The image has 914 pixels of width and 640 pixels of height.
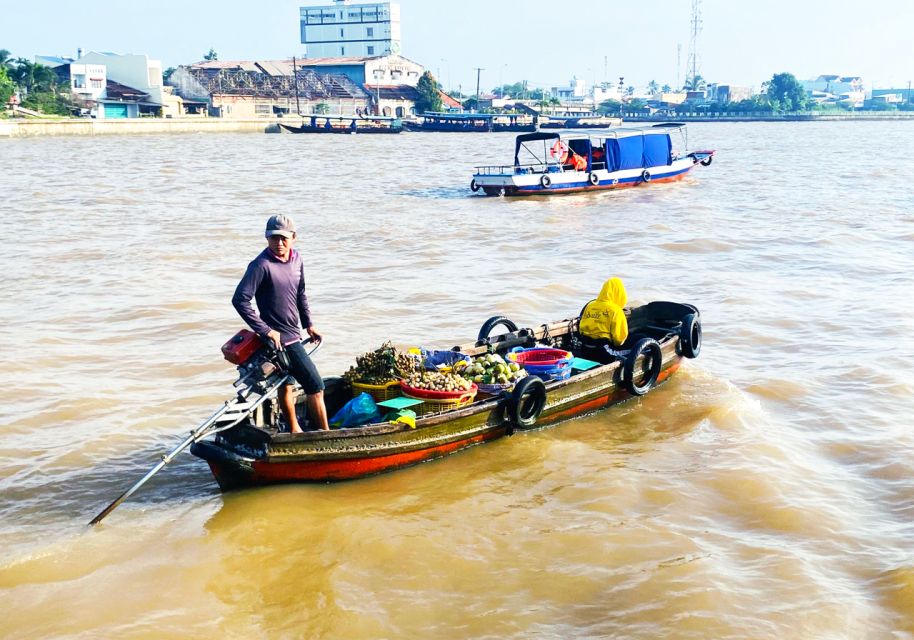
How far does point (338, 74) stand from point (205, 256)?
87714 mm

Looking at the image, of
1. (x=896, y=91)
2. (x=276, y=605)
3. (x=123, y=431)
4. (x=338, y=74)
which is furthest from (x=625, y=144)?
(x=896, y=91)

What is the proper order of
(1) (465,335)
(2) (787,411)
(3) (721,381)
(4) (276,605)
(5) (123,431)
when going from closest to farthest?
(4) (276,605), (5) (123,431), (2) (787,411), (3) (721,381), (1) (465,335)

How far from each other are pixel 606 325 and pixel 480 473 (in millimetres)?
2625

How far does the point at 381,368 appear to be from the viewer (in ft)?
25.4

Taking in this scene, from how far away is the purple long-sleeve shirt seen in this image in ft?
20.9

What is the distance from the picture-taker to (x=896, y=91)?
192250mm

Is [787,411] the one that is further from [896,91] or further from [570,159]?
[896,91]

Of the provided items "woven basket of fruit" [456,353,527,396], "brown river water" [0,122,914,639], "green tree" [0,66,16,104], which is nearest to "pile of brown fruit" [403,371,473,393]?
"woven basket of fruit" [456,353,527,396]

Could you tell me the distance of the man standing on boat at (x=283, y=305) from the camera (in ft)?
20.9

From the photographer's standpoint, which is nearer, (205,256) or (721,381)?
(721,381)

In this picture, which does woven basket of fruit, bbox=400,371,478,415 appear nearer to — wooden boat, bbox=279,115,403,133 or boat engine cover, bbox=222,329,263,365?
boat engine cover, bbox=222,329,263,365

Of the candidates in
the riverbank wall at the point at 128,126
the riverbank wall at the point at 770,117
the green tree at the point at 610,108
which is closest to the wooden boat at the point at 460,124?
the riverbank wall at the point at 128,126

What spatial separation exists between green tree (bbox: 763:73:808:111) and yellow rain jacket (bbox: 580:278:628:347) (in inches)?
5592

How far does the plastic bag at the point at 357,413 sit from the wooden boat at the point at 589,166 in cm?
2212
